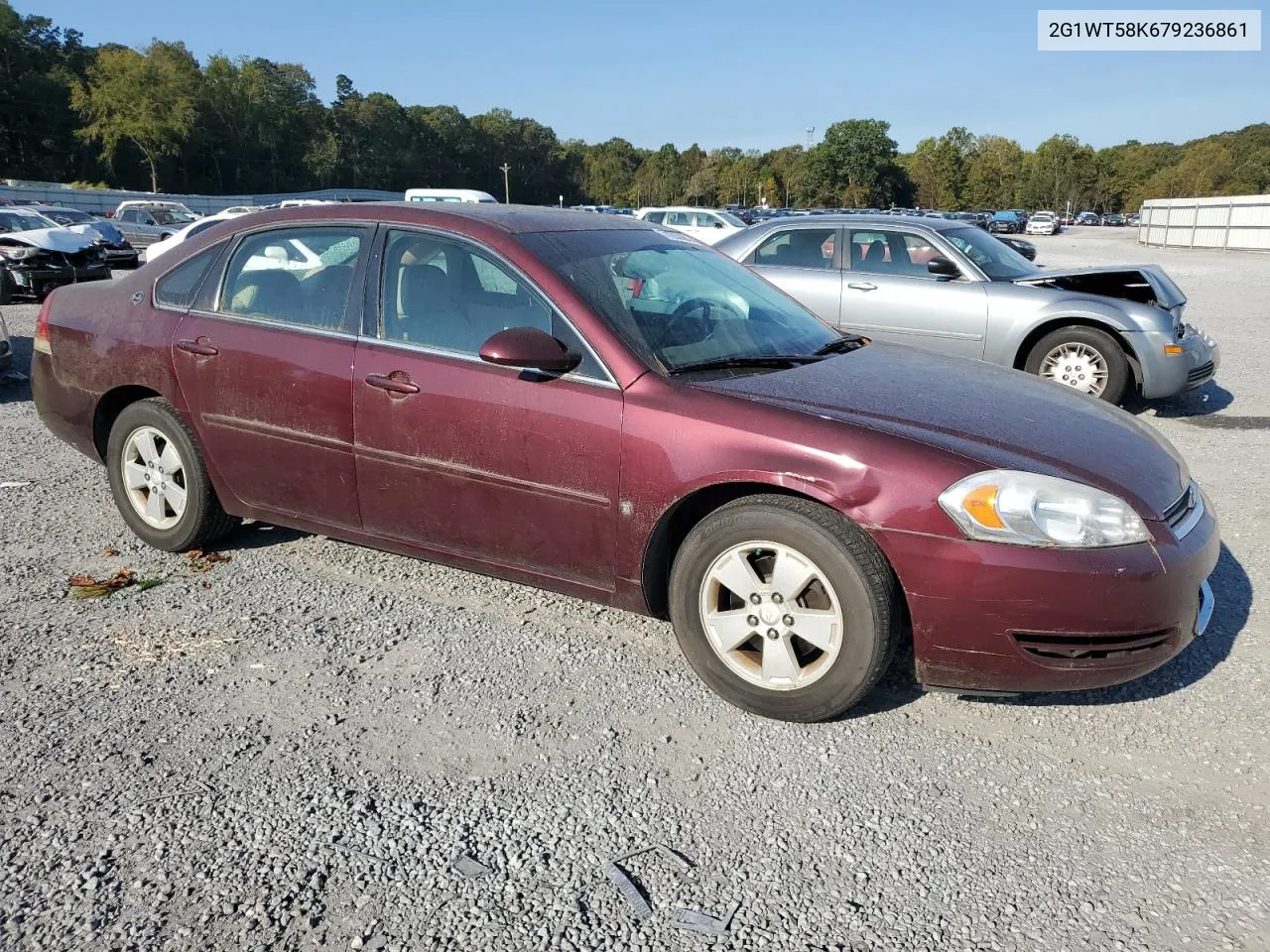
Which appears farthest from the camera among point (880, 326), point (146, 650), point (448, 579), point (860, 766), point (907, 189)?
point (907, 189)

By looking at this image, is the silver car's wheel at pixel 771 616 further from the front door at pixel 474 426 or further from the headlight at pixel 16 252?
the headlight at pixel 16 252

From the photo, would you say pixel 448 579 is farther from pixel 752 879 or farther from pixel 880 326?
pixel 880 326

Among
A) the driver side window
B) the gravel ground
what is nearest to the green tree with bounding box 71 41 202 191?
the driver side window

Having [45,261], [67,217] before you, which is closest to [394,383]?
[45,261]

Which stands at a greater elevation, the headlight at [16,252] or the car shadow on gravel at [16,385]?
the headlight at [16,252]

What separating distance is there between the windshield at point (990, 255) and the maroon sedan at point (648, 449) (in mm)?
4415

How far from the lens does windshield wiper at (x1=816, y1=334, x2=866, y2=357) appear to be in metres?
3.94

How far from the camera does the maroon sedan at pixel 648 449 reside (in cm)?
288

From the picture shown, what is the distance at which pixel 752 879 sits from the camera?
7.81 feet

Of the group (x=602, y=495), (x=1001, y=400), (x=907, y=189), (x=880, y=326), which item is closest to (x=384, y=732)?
(x=602, y=495)

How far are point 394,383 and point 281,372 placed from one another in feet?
1.91

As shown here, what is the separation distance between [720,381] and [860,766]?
1.32m

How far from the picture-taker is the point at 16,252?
15750 mm

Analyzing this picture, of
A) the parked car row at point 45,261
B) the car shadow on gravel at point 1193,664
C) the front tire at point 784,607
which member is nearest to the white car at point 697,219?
the parked car row at point 45,261
